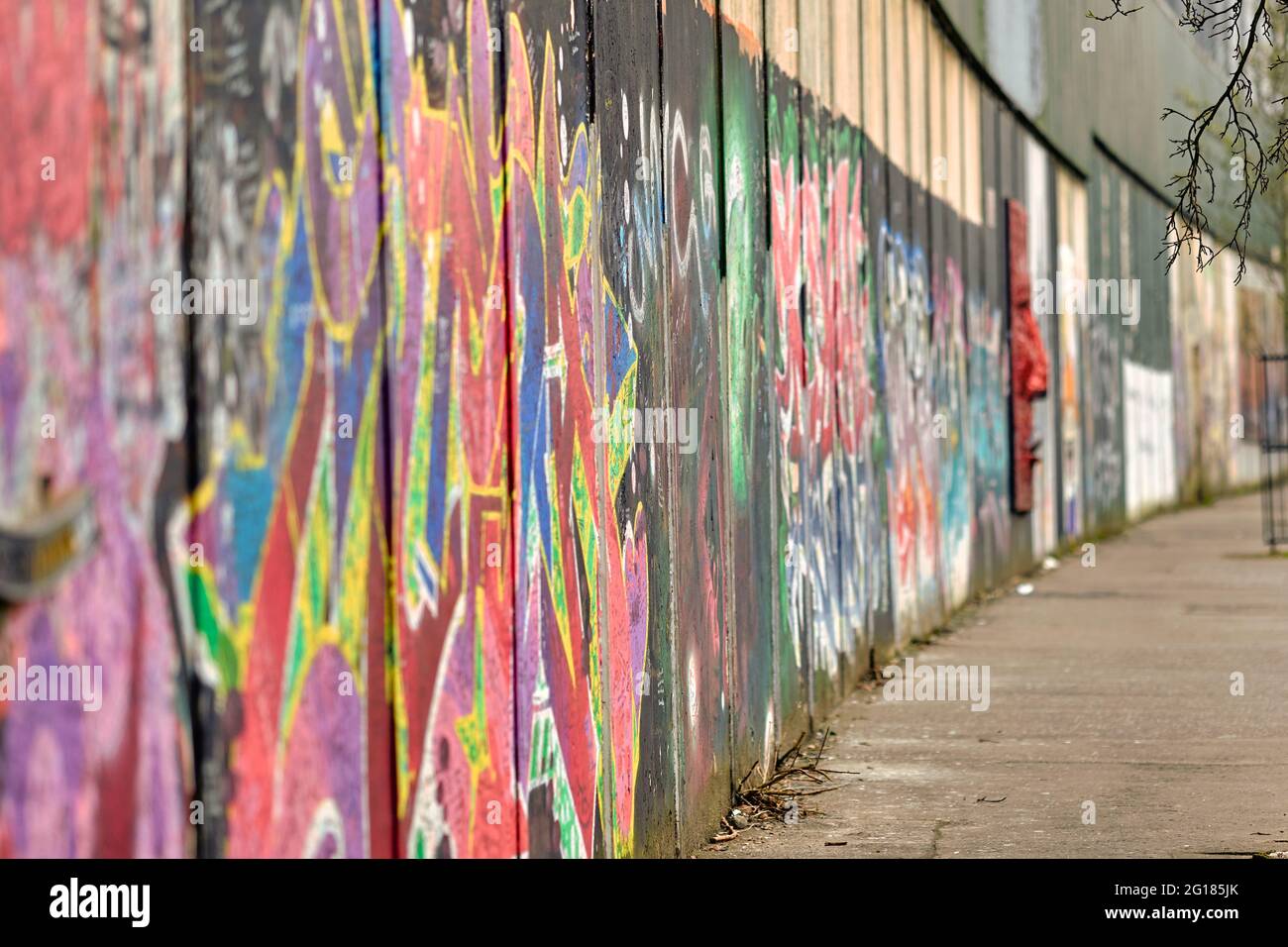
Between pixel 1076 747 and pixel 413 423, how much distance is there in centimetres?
537

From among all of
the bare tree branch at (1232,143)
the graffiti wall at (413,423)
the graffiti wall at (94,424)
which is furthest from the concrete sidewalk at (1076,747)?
the graffiti wall at (94,424)

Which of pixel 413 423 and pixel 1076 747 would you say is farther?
pixel 1076 747

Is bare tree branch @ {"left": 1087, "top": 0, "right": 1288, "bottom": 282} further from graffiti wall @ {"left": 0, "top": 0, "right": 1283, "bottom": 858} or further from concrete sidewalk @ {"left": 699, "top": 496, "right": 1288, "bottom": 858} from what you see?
concrete sidewalk @ {"left": 699, "top": 496, "right": 1288, "bottom": 858}

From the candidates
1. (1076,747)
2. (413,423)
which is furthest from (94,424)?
(1076,747)

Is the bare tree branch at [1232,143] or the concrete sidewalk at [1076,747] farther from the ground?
the bare tree branch at [1232,143]

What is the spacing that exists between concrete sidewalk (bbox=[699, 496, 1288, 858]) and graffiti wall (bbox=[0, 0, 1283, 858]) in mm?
448

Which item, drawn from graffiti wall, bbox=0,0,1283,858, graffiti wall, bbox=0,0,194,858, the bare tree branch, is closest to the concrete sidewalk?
graffiti wall, bbox=0,0,1283,858

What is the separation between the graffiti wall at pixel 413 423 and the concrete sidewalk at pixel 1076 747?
1.47 feet

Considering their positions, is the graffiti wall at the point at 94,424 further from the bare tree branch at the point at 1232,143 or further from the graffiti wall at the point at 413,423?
the bare tree branch at the point at 1232,143

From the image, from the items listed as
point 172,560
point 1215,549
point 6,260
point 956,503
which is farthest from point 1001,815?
point 1215,549

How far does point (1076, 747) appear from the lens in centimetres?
875

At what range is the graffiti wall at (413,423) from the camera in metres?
2.87

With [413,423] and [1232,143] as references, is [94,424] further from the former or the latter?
[1232,143]
